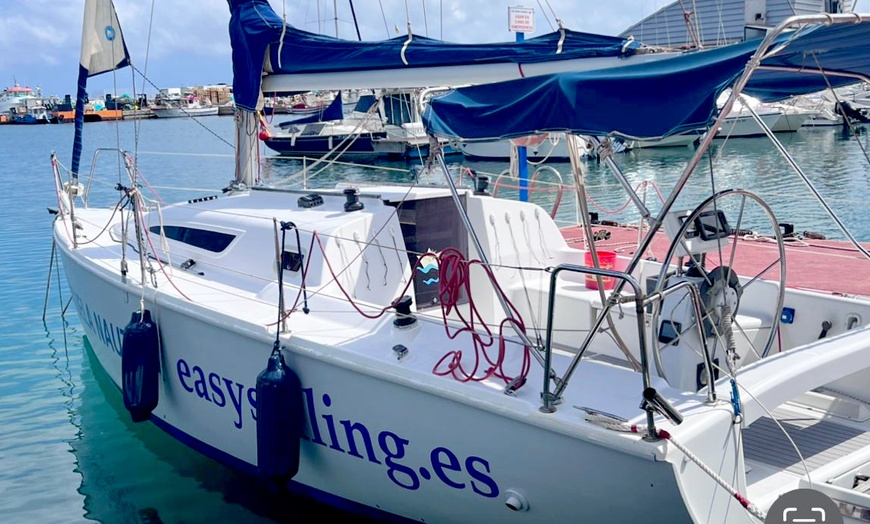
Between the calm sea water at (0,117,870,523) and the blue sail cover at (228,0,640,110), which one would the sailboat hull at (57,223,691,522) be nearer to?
the calm sea water at (0,117,870,523)

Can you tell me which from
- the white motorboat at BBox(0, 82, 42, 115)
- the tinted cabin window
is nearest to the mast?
the tinted cabin window

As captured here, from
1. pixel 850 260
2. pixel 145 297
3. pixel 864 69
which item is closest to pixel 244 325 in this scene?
pixel 145 297

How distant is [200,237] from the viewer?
6.71m

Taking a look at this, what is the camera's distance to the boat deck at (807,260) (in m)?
6.78

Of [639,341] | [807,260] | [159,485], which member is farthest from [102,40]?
[807,260]

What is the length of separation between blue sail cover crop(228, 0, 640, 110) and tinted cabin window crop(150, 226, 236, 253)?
1.18 metres

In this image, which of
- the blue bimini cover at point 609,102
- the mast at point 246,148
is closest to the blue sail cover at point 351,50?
the mast at point 246,148

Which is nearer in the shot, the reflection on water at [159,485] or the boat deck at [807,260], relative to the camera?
the reflection on water at [159,485]

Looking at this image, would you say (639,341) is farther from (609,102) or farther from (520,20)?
(520,20)

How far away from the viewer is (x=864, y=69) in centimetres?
455

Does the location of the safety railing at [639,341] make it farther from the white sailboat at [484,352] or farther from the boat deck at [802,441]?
the boat deck at [802,441]

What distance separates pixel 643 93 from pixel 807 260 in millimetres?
4670

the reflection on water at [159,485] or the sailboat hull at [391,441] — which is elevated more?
the sailboat hull at [391,441]

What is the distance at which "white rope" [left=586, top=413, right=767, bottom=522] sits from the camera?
137 inches
